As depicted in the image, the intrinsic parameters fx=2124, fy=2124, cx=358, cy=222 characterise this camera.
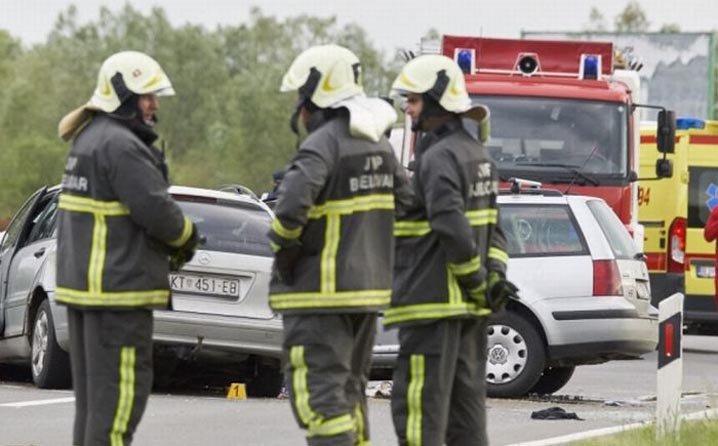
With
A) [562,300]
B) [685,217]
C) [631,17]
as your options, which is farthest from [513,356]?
[631,17]

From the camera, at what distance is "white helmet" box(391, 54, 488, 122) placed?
912 cm

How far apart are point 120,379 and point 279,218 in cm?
94

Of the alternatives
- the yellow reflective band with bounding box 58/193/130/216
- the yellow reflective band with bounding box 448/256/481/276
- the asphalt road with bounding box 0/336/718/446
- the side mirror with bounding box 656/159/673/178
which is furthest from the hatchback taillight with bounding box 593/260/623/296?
the yellow reflective band with bounding box 58/193/130/216

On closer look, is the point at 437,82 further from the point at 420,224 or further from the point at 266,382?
the point at 266,382

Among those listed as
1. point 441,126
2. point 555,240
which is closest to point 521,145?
point 555,240

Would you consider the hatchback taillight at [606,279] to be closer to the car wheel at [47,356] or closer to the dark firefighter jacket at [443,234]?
the car wheel at [47,356]

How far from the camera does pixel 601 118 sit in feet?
63.7

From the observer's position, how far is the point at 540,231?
15672 mm

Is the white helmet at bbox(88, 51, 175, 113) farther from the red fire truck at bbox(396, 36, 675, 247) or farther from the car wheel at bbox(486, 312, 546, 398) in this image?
the red fire truck at bbox(396, 36, 675, 247)

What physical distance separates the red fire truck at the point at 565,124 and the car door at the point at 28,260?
4514mm

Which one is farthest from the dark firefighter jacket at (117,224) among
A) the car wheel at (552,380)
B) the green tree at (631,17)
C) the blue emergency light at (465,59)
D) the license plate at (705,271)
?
the green tree at (631,17)

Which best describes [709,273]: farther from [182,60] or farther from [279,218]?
[182,60]

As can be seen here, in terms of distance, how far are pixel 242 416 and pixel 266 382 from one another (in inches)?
94.5

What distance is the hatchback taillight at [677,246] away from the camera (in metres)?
23.0
